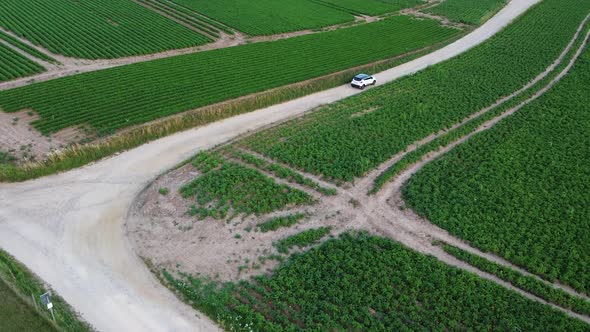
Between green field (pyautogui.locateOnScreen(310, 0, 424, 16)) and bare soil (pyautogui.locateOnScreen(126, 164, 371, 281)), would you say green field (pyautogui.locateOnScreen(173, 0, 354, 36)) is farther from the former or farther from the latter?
bare soil (pyautogui.locateOnScreen(126, 164, 371, 281))

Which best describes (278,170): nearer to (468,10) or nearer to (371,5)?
(371,5)

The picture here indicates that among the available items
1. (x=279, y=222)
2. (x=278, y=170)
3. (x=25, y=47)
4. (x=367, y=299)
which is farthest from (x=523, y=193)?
(x=25, y=47)

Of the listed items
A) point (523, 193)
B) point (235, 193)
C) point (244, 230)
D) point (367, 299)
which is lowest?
point (523, 193)

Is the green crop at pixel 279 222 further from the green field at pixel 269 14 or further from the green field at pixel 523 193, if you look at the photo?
the green field at pixel 269 14

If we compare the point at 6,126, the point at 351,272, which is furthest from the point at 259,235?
the point at 6,126

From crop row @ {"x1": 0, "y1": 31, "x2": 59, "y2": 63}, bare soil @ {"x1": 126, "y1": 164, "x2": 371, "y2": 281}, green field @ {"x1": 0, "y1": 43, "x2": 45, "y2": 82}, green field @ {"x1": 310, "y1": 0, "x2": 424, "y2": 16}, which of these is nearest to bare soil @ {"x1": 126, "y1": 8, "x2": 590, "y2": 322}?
bare soil @ {"x1": 126, "y1": 164, "x2": 371, "y2": 281}

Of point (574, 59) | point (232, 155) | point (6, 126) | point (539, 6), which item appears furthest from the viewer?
point (539, 6)

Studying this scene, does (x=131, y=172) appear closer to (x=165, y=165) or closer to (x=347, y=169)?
(x=165, y=165)
